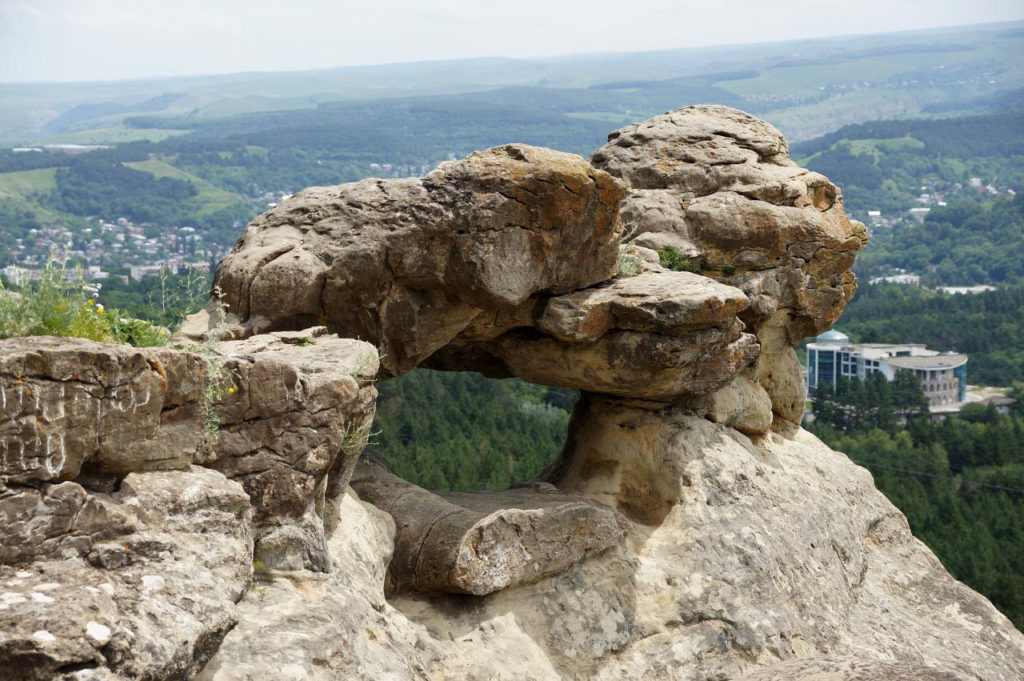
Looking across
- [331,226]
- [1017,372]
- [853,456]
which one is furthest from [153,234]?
[331,226]

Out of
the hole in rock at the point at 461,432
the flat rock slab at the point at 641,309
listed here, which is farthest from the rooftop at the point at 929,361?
the flat rock slab at the point at 641,309

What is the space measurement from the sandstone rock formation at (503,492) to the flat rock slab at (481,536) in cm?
4

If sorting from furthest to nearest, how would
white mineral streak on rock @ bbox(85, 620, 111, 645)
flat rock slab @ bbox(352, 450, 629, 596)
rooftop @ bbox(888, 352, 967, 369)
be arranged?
rooftop @ bbox(888, 352, 967, 369)
flat rock slab @ bbox(352, 450, 629, 596)
white mineral streak on rock @ bbox(85, 620, 111, 645)

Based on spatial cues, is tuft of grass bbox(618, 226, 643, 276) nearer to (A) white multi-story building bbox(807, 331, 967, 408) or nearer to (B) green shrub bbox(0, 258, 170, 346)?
(B) green shrub bbox(0, 258, 170, 346)

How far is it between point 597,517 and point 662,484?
1901 mm

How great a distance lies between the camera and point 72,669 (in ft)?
28.1

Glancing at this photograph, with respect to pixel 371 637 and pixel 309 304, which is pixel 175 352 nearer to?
pixel 371 637

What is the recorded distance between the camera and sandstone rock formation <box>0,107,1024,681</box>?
9641mm

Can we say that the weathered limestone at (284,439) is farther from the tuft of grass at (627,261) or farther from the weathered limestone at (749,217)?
the weathered limestone at (749,217)

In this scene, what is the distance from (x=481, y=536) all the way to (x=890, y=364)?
111 metres

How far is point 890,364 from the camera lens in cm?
11944

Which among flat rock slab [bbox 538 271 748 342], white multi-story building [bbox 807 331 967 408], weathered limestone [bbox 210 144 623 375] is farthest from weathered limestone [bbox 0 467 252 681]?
white multi-story building [bbox 807 331 967 408]

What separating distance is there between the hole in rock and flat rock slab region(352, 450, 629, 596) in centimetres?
1950

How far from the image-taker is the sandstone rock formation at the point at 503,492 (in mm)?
9641
